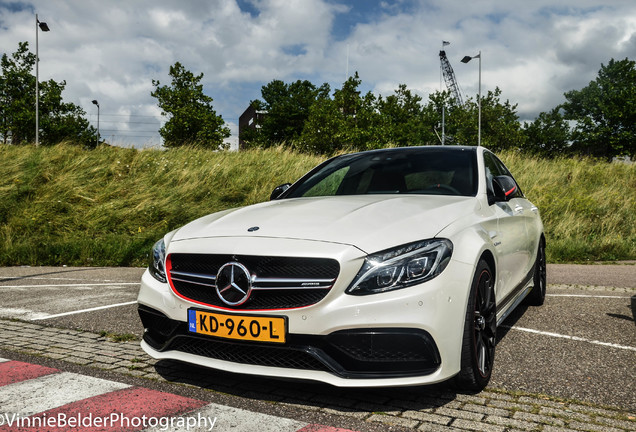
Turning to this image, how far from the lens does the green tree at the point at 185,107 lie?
121 feet

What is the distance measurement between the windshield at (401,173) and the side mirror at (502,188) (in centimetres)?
17

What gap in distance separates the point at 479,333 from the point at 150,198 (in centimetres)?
1137

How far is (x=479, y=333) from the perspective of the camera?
3.28 meters

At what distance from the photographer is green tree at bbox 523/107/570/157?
5972cm

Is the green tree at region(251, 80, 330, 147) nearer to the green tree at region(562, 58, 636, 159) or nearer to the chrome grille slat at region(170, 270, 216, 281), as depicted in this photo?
the green tree at region(562, 58, 636, 159)

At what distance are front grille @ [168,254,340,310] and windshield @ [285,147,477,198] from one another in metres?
1.62

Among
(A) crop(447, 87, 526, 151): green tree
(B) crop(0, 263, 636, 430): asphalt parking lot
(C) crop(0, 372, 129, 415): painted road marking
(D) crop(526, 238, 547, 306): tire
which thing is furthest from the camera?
(A) crop(447, 87, 526, 151): green tree

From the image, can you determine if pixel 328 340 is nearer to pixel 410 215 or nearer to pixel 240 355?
pixel 240 355

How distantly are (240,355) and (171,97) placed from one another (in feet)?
120

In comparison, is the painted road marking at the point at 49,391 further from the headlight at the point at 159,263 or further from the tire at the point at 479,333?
the tire at the point at 479,333

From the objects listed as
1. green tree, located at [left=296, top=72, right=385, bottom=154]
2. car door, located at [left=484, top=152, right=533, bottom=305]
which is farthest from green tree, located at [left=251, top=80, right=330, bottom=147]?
car door, located at [left=484, top=152, right=533, bottom=305]

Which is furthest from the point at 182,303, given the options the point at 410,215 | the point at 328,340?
the point at 410,215

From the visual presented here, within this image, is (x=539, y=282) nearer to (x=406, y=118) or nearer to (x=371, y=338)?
(x=371, y=338)

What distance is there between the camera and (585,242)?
1142 cm
